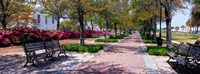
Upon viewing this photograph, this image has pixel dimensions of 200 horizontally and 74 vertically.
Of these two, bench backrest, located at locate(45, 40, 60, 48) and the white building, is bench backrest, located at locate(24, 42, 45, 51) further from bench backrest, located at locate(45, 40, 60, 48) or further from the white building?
the white building

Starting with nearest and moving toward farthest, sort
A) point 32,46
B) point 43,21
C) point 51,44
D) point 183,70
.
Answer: point 183,70
point 32,46
point 51,44
point 43,21

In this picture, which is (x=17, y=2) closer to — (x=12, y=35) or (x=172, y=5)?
(x=12, y=35)

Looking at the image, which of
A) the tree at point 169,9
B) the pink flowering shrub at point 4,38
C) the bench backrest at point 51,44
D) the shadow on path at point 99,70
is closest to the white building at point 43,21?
the pink flowering shrub at point 4,38

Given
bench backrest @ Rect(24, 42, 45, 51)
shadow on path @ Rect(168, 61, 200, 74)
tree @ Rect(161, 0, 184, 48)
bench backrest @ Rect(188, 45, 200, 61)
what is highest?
tree @ Rect(161, 0, 184, 48)

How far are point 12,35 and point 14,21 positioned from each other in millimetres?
16221

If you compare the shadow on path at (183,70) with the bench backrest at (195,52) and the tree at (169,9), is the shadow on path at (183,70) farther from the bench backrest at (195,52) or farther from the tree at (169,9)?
the tree at (169,9)

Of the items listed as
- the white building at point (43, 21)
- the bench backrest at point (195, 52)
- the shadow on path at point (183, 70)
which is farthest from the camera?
the white building at point (43, 21)

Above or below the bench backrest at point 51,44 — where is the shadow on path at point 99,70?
below

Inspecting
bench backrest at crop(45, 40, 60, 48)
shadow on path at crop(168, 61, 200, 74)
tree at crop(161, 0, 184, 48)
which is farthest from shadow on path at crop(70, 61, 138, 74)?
tree at crop(161, 0, 184, 48)

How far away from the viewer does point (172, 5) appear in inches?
734

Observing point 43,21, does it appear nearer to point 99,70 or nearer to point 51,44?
point 51,44

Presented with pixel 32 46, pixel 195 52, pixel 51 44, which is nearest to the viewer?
pixel 195 52

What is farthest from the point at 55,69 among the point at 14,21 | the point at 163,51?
the point at 14,21

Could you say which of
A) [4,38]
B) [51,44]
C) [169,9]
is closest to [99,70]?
[51,44]
